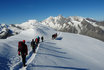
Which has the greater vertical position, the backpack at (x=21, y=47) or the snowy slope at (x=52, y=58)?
the backpack at (x=21, y=47)

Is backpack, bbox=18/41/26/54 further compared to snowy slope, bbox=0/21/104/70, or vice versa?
→ snowy slope, bbox=0/21/104/70

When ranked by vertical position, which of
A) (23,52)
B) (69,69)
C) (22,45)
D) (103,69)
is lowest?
(103,69)

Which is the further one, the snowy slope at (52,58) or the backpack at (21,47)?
→ the snowy slope at (52,58)

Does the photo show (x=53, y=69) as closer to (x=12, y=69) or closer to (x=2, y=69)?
(x=12, y=69)

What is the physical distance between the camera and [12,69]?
9648mm

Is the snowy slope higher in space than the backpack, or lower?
lower

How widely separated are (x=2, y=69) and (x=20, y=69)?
1.51 m

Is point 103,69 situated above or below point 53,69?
below

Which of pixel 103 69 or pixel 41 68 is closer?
pixel 41 68

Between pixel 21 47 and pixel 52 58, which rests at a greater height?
pixel 21 47

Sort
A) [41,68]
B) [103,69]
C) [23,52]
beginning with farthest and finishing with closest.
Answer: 1. [103,69]
2. [23,52]
3. [41,68]

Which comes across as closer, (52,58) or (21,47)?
(21,47)

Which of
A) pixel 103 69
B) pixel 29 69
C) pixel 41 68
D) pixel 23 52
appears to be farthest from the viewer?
pixel 103 69

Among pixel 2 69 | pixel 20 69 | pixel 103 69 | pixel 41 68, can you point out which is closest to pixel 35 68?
pixel 41 68
